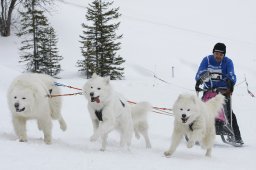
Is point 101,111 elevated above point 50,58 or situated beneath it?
situated beneath

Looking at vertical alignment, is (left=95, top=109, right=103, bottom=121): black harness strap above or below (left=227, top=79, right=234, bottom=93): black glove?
below

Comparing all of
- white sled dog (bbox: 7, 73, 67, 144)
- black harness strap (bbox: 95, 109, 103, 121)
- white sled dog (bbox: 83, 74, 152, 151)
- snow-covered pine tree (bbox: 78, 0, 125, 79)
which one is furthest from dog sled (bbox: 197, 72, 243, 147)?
snow-covered pine tree (bbox: 78, 0, 125, 79)

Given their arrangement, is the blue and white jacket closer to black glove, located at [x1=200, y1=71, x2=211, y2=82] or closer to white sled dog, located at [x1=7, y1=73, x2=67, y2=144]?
black glove, located at [x1=200, y1=71, x2=211, y2=82]

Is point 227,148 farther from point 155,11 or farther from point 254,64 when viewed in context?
point 155,11

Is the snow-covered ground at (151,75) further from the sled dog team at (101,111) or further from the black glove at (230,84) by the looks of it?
the black glove at (230,84)

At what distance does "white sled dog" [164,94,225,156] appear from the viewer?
255 inches

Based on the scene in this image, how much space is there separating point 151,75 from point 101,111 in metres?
19.4

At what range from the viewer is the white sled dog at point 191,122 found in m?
6.48

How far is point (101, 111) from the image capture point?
6.41 meters

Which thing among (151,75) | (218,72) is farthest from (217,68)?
(151,75)

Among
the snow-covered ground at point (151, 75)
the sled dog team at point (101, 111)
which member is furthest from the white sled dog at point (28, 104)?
the snow-covered ground at point (151, 75)

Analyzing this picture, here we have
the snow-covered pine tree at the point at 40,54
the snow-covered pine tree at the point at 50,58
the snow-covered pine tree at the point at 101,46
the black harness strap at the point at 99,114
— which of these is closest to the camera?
the black harness strap at the point at 99,114

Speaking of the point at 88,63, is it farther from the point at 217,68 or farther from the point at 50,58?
the point at 217,68

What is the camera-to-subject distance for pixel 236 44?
36219 mm
